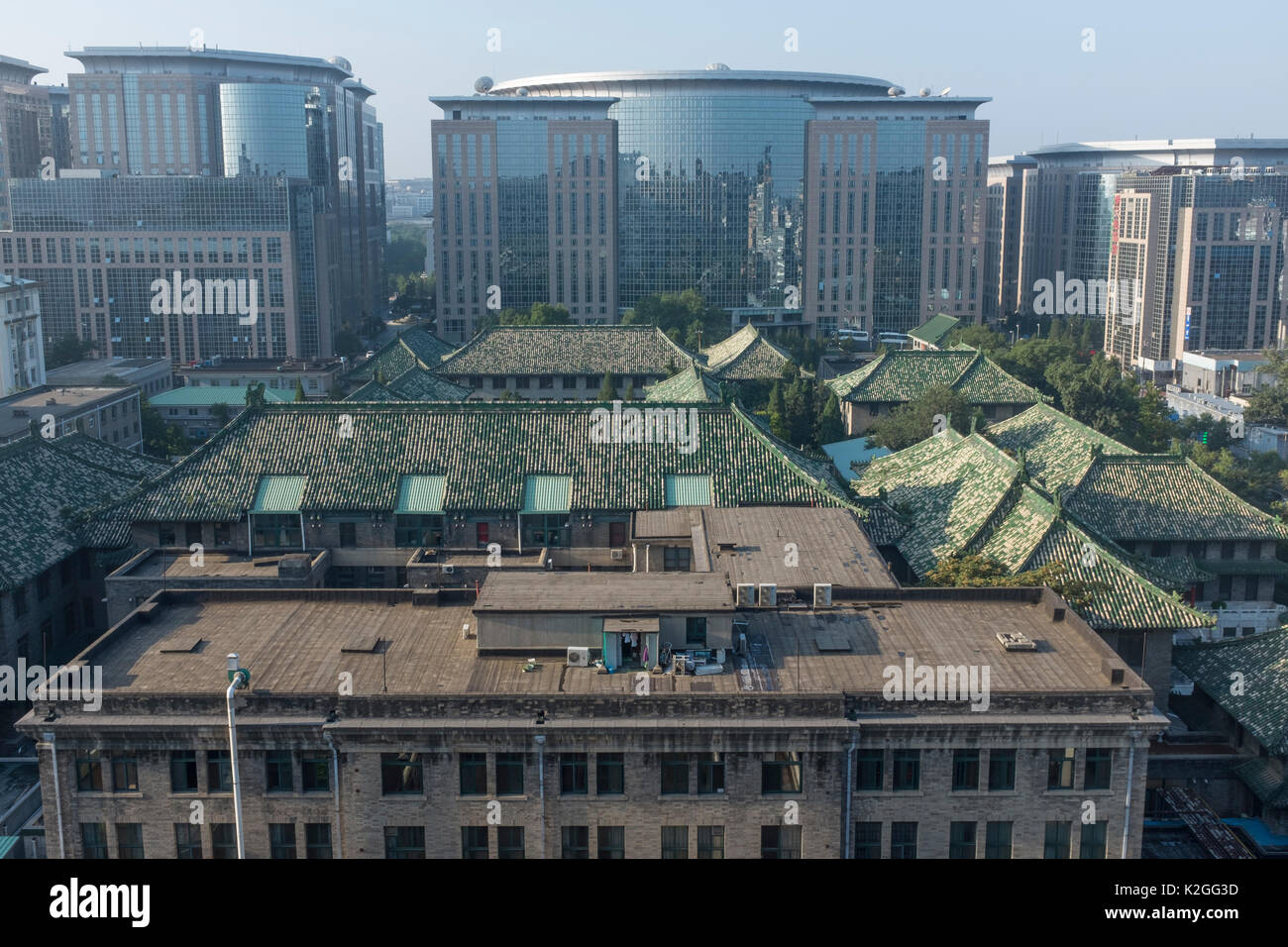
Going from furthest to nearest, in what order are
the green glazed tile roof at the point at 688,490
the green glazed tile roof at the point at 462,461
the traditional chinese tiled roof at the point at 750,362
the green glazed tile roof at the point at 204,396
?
the green glazed tile roof at the point at 204,396 → the traditional chinese tiled roof at the point at 750,362 → the green glazed tile roof at the point at 688,490 → the green glazed tile roof at the point at 462,461

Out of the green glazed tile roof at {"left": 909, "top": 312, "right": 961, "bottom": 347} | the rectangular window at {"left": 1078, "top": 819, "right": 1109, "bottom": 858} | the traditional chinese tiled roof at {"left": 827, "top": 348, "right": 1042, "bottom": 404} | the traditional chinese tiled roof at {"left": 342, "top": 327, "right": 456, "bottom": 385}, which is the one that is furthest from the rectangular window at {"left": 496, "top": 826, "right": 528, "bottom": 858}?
the green glazed tile roof at {"left": 909, "top": 312, "right": 961, "bottom": 347}

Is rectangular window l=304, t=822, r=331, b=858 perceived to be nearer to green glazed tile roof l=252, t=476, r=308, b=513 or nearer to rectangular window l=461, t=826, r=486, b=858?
rectangular window l=461, t=826, r=486, b=858

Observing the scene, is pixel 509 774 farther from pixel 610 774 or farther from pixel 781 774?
pixel 781 774

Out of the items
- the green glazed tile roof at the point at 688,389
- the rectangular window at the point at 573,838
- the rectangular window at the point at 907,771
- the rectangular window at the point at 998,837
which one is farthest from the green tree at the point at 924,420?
the rectangular window at the point at 573,838

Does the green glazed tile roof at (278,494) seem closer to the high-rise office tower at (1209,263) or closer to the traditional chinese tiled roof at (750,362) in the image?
the traditional chinese tiled roof at (750,362)

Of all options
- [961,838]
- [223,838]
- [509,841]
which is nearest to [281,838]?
[223,838]
